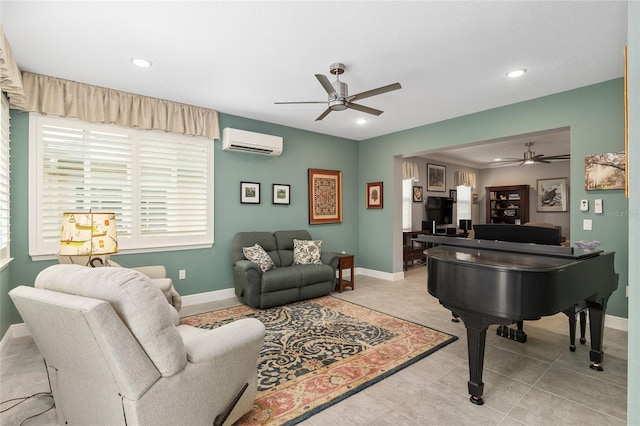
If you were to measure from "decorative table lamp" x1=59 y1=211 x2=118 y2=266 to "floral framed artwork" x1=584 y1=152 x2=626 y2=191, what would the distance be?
190 inches

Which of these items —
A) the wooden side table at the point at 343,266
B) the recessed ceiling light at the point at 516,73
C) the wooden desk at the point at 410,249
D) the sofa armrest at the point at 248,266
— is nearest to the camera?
the recessed ceiling light at the point at 516,73

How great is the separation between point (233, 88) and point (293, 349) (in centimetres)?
292

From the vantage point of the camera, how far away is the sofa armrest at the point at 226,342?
1.51 metres

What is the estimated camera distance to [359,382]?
2.29 metres

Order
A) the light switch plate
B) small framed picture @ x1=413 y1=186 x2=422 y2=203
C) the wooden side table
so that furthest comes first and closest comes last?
small framed picture @ x1=413 y1=186 x2=422 y2=203 → the wooden side table → the light switch plate

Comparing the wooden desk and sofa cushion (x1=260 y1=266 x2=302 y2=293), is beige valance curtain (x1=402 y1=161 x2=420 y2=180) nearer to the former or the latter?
the wooden desk

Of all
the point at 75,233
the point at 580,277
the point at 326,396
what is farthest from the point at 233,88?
the point at 580,277

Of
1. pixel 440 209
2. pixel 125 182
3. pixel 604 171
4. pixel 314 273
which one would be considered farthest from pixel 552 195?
→ pixel 125 182

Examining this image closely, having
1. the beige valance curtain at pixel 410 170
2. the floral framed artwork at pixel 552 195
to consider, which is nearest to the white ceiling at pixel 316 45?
the beige valance curtain at pixel 410 170

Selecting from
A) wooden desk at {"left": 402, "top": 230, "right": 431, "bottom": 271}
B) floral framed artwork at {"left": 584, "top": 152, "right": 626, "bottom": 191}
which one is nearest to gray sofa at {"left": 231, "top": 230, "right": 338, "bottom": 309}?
wooden desk at {"left": 402, "top": 230, "right": 431, "bottom": 271}

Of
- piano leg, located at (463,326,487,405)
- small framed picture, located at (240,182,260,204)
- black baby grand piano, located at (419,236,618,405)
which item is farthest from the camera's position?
small framed picture, located at (240,182,260,204)

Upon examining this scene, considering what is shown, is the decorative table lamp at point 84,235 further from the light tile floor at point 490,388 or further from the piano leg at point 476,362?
the piano leg at point 476,362

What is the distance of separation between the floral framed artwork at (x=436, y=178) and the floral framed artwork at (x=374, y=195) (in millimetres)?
2789

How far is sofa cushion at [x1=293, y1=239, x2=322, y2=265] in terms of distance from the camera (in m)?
4.69
